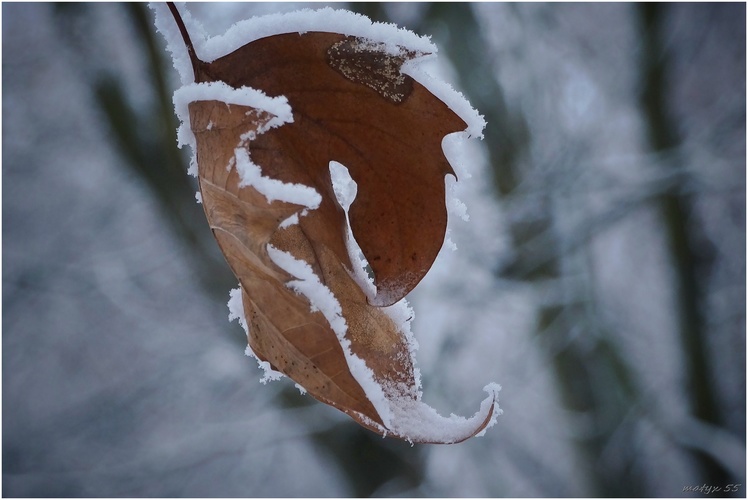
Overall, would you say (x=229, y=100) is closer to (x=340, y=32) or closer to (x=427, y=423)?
(x=340, y=32)

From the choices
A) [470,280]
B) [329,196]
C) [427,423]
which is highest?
[329,196]

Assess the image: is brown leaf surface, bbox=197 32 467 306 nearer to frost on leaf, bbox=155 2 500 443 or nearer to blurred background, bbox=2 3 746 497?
frost on leaf, bbox=155 2 500 443

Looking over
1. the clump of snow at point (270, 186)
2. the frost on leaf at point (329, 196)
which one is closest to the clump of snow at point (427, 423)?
the frost on leaf at point (329, 196)

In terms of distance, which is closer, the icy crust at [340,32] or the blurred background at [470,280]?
the icy crust at [340,32]

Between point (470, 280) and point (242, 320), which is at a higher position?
point (242, 320)

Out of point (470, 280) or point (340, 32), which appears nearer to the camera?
point (340, 32)

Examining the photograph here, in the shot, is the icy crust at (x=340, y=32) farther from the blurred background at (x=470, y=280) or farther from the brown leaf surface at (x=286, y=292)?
the blurred background at (x=470, y=280)

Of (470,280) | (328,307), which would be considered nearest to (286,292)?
(328,307)
